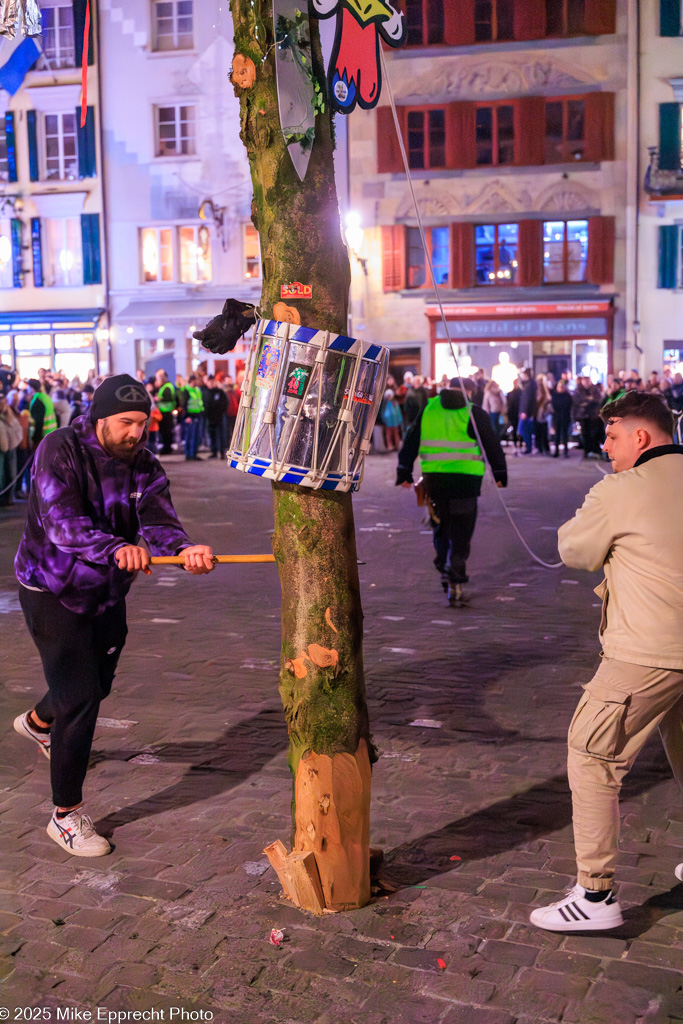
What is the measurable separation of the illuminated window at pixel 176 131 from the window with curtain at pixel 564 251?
10.7 m

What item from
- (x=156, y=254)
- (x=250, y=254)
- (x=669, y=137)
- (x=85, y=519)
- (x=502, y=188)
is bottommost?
(x=85, y=519)

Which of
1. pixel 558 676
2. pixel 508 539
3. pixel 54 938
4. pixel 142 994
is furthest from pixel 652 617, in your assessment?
pixel 508 539

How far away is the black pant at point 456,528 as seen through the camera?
29.1 ft

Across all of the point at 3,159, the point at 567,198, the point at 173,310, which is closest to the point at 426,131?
the point at 567,198

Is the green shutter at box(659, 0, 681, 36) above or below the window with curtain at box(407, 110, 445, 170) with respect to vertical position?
above

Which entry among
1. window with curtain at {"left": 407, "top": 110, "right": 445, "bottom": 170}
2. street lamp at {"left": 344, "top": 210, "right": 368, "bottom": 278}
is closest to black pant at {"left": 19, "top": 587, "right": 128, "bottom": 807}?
street lamp at {"left": 344, "top": 210, "right": 368, "bottom": 278}

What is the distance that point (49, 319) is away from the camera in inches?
1313

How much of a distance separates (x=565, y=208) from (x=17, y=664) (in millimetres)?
26495

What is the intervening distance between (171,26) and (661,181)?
1487 centimetres

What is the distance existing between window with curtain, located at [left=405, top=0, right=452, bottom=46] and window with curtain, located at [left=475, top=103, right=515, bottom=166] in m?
2.32

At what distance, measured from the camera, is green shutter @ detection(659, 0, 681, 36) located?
29.3 metres

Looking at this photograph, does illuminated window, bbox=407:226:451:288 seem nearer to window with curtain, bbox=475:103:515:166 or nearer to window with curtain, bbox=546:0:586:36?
window with curtain, bbox=475:103:515:166

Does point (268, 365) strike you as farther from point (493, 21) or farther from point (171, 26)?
point (171, 26)

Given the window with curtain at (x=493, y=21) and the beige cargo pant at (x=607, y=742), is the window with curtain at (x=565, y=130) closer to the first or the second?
the window with curtain at (x=493, y=21)
